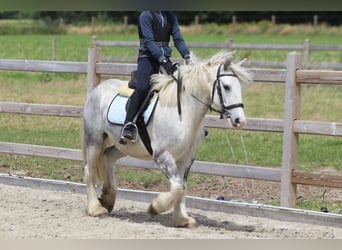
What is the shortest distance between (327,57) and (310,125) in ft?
62.0

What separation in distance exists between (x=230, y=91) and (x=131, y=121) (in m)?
1.07

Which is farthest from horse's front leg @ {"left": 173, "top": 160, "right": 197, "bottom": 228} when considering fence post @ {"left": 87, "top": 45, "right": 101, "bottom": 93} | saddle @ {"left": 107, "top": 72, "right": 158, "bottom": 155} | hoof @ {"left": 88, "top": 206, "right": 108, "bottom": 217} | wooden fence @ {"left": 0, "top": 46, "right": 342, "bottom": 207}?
fence post @ {"left": 87, "top": 45, "right": 101, "bottom": 93}

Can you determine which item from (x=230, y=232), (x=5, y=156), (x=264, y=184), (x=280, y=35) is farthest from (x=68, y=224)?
(x=280, y=35)

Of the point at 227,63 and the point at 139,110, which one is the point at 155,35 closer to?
the point at 139,110

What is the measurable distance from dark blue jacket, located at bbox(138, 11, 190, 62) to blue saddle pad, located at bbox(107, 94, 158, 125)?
1.37 ft

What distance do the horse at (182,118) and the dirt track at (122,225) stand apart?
0.21 meters

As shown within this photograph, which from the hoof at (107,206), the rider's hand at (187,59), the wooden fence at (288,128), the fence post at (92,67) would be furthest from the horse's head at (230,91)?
the fence post at (92,67)

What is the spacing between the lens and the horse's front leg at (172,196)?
230 inches

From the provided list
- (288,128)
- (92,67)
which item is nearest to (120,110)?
(288,128)

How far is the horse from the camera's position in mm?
5621

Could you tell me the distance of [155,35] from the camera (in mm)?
6250

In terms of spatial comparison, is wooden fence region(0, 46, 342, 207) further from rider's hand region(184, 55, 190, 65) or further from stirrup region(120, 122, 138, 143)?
stirrup region(120, 122, 138, 143)

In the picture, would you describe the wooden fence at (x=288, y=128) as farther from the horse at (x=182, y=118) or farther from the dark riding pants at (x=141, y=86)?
the dark riding pants at (x=141, y=86)

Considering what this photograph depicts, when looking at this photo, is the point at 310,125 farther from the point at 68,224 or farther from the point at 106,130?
the point at 68,224
